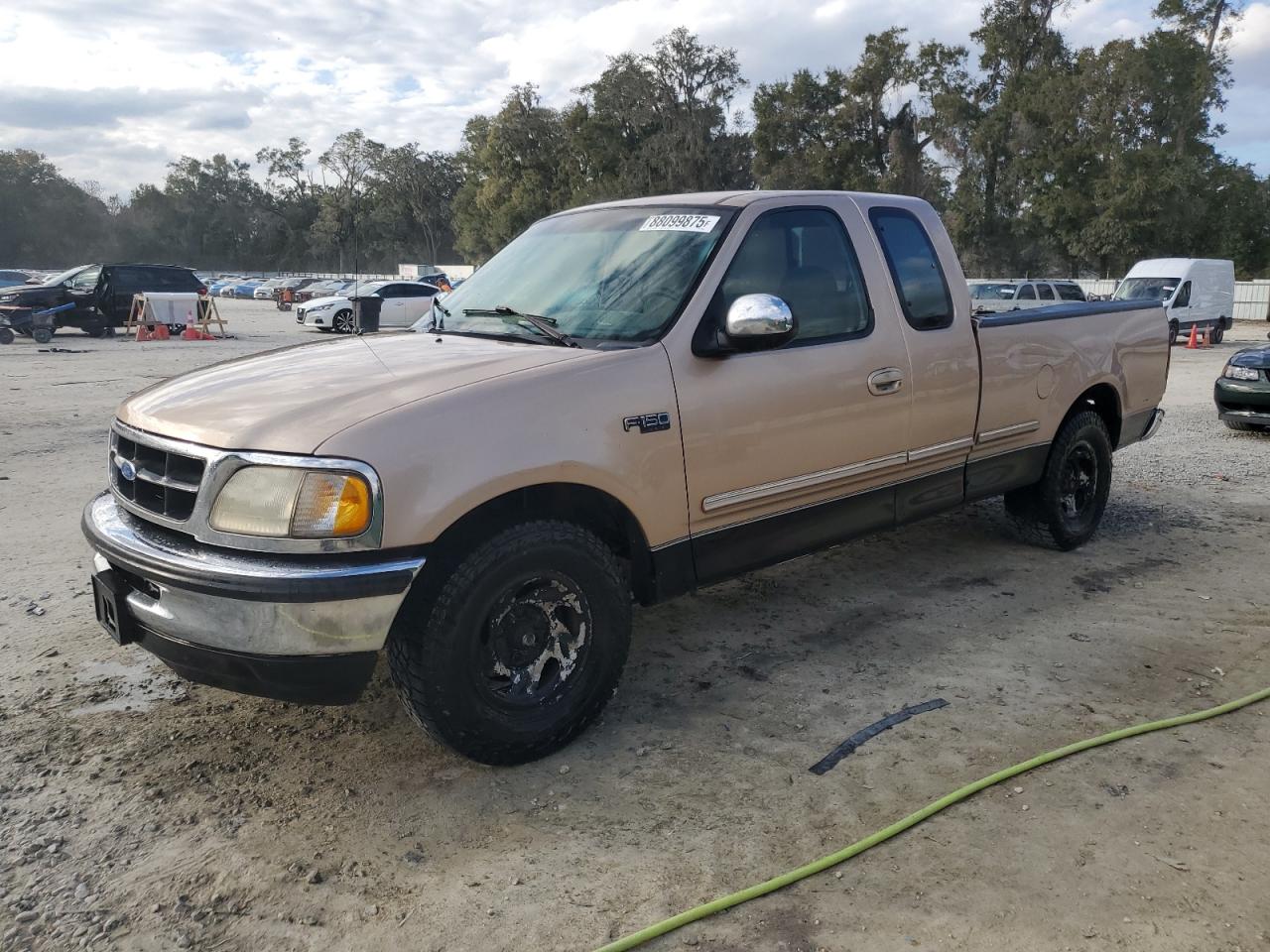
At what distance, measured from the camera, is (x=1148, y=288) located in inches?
999

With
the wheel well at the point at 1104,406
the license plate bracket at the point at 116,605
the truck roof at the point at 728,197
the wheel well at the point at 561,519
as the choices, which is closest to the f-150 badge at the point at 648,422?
the wheel well at the point at 561,519

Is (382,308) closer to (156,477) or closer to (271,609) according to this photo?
(156,477)

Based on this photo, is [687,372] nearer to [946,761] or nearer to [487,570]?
[487,570]

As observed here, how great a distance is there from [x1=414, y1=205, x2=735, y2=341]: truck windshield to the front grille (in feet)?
4.37

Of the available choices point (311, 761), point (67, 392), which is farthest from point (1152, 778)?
point (67, 392)

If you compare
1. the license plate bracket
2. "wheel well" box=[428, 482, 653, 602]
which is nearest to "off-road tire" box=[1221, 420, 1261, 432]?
"wheel well" box=[428, 482, 653, 602]

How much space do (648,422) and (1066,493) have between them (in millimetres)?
3503

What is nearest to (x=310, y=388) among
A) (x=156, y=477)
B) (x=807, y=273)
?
(x=156, y=477)

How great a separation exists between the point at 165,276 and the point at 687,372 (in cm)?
2565

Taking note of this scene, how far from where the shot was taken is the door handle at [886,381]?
13.8 feet

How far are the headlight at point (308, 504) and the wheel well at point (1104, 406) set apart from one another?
4364mm

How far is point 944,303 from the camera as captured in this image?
4676 mm

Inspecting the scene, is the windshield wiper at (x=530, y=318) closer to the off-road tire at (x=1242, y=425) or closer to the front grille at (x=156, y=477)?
the front grille at (x=156, y=477)

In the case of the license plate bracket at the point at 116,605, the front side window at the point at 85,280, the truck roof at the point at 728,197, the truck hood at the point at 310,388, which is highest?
the truck roof at the point at 728,197
